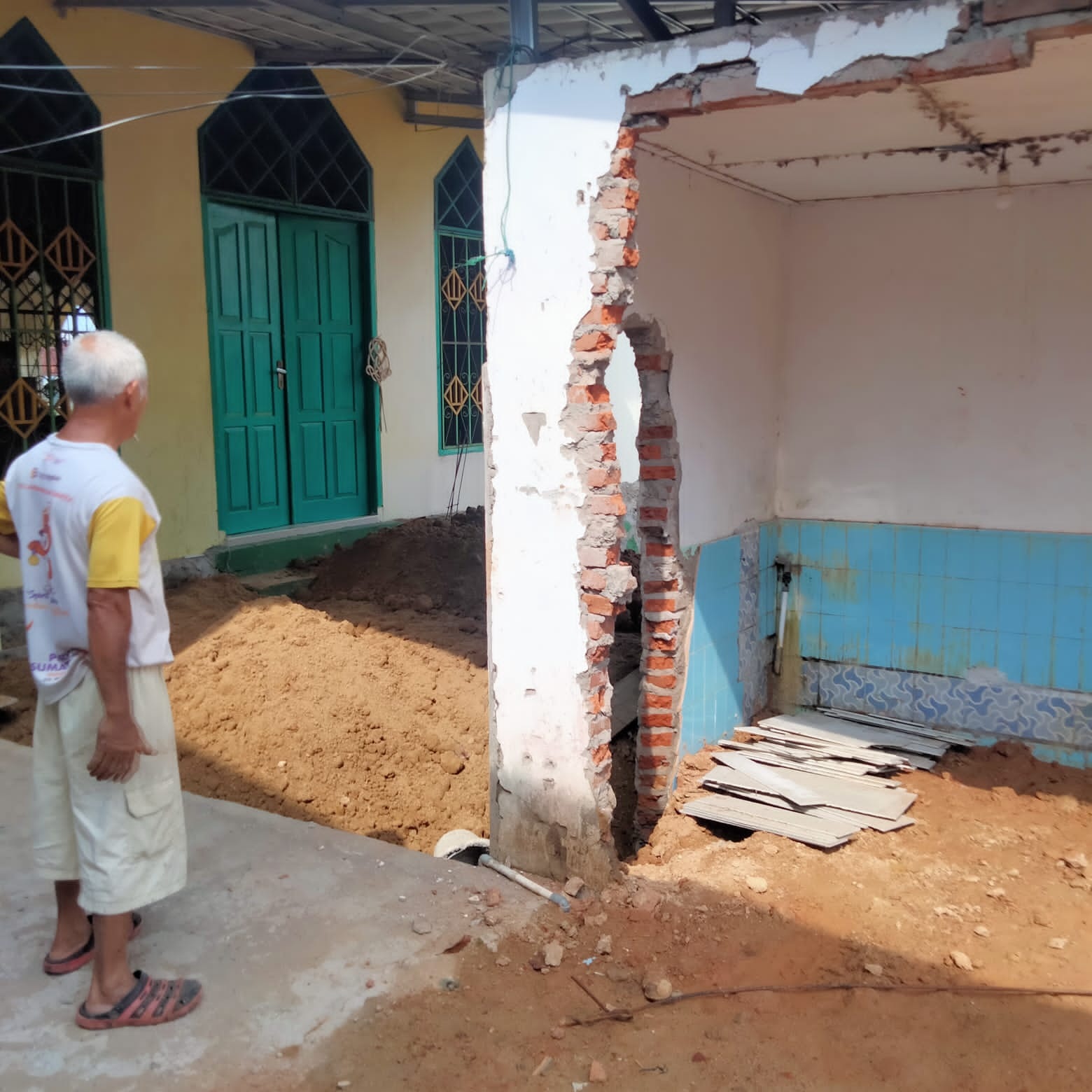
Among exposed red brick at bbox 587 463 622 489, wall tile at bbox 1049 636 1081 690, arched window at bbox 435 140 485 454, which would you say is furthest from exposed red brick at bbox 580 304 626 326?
arched window at bbox 435 140 485 454

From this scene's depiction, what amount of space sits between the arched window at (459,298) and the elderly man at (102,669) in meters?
7.17

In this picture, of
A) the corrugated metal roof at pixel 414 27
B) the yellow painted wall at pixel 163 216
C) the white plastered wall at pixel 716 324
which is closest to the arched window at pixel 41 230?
the yellow painted wall at pixel 163 216

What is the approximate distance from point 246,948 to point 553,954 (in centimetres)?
98

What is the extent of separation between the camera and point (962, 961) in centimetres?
353

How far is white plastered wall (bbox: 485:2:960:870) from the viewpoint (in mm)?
3621

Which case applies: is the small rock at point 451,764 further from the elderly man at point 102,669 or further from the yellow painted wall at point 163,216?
the yellow painted wall at point 163,216

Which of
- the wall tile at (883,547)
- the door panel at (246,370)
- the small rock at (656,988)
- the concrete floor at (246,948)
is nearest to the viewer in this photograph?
the concrete floor at (246,948)

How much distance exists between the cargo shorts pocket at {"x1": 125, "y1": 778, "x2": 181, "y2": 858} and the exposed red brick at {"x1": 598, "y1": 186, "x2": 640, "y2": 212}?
7.81 ft

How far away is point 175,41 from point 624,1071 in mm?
7189

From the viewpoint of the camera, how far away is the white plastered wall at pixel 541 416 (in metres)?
3.62

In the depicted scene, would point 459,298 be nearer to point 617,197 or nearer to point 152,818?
point 617,197

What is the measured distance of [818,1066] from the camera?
2.91 m

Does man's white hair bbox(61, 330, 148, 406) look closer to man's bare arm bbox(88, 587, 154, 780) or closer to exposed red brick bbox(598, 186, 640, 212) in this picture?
man's bare arm bbox(88, 587, 154, 780)

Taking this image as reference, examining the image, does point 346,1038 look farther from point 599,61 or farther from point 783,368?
point 783,368
